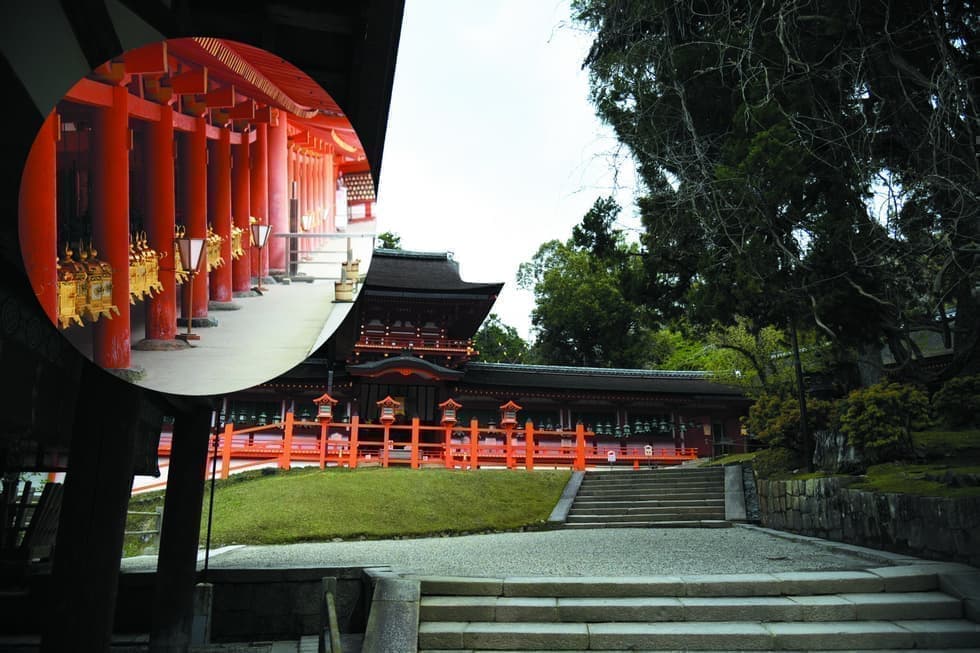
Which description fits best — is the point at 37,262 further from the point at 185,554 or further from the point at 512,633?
the point at 185,554

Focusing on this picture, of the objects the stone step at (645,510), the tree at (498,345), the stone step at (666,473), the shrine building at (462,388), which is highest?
the tree at (498,345)

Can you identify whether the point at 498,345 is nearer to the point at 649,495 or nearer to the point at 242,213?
the point at 649,495

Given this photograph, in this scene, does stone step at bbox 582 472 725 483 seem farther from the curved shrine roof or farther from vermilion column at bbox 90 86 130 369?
vermilion column at bbox 90 86 130 369

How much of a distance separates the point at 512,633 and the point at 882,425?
6272 millimetres

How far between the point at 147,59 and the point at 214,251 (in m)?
0.50

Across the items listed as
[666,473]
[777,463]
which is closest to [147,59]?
[777,463]

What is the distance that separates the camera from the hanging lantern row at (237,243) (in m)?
2.05

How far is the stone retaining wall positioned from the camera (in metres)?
6.15

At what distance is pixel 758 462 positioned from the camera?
14.4 meters

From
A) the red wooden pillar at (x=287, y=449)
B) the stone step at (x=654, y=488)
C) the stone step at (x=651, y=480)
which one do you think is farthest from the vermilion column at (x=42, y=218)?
the red wooden pillar at (x=287, y=449)

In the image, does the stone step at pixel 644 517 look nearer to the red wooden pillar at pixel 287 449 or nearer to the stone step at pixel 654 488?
the stone step at pixel 654 488

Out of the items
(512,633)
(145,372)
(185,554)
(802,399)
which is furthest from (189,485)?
(802,399)

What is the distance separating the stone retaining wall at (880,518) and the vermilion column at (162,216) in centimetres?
640

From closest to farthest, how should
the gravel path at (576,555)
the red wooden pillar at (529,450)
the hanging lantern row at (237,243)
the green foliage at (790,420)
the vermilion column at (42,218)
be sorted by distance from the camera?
the vermilion column at (42,218) → the hanging lantern row at (237,243) → the gravel path at (576,555) → the green foliage at (790,420) → the red wooden pillar at (529,450)
